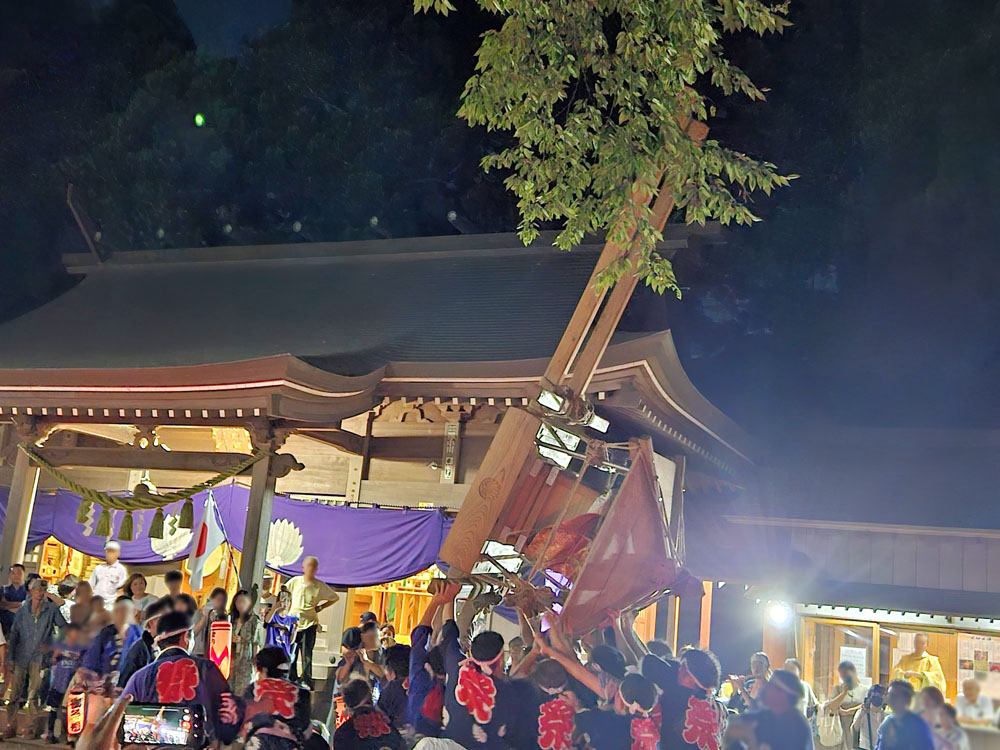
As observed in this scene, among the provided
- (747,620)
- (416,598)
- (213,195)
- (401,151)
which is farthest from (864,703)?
(213,195)

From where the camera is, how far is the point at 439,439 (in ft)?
37.0

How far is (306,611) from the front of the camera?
9.84 m

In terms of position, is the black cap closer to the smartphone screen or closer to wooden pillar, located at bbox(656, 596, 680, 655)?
the smartphone screen

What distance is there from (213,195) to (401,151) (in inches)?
176

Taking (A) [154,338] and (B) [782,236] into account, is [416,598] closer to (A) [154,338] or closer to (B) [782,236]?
(A) [154,338]

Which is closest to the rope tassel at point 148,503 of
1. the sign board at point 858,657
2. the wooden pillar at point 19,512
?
the wooden pillar at point 19,512

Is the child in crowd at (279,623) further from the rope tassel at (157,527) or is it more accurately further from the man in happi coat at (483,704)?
the man in happi coat at (483,704)

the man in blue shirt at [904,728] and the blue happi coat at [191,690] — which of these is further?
the blue happi coat at [191,690]

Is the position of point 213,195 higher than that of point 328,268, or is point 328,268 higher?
point 213,195

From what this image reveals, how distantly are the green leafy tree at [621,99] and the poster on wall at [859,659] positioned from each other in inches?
216

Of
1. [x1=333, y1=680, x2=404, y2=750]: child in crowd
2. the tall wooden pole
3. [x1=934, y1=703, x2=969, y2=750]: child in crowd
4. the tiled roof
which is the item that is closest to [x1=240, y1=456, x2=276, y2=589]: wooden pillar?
the tiled roof

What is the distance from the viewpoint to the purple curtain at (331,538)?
409 inches

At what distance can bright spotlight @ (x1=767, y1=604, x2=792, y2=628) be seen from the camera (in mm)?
11219

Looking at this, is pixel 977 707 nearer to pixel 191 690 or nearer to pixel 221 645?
pixel 191 690
